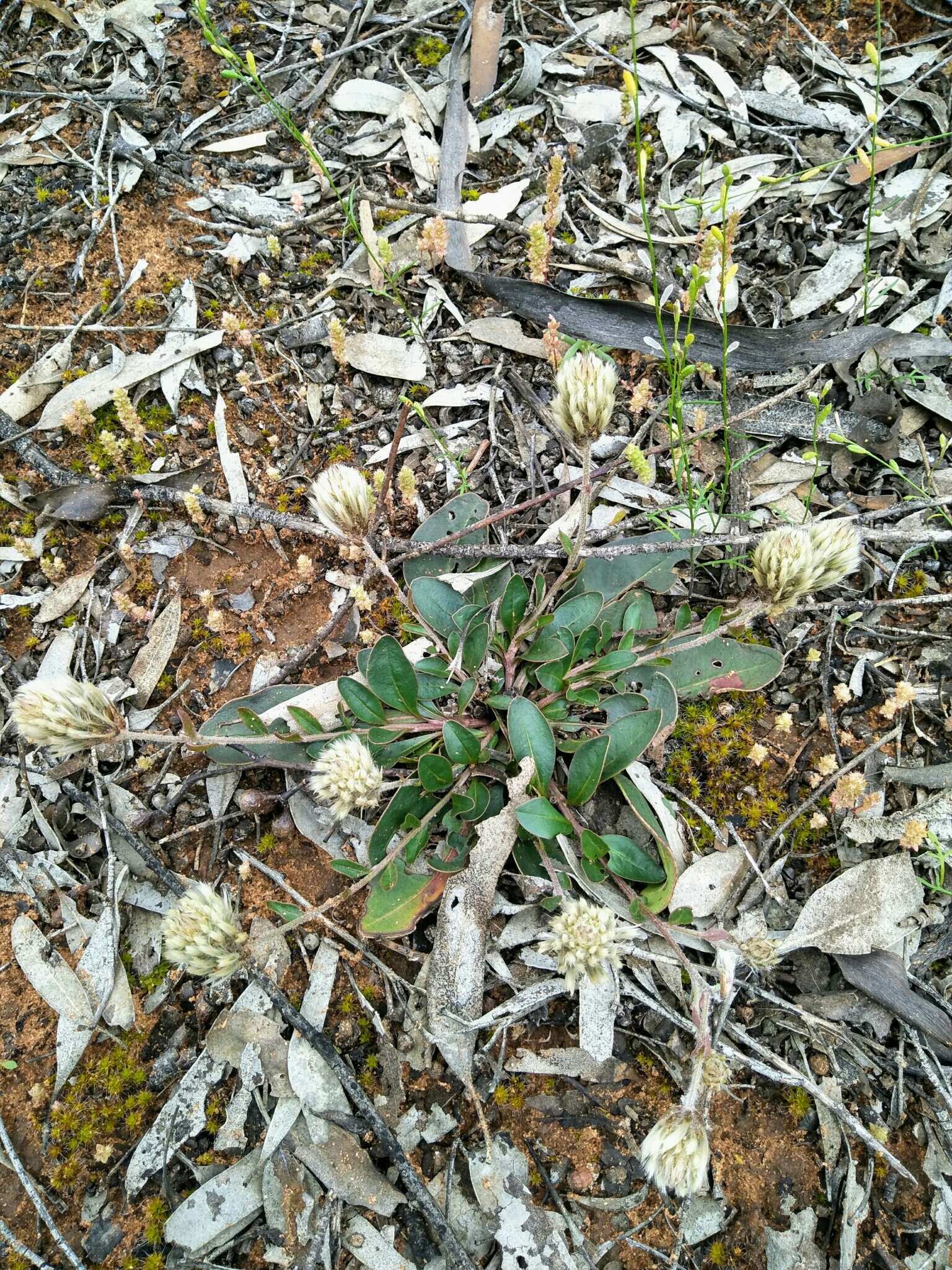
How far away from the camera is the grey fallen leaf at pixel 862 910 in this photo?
95.2 inches

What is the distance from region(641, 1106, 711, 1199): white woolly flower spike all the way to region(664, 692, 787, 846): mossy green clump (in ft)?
2.87

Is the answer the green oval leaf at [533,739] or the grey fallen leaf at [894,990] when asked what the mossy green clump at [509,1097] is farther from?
the grey fallen leaf at [894,990]

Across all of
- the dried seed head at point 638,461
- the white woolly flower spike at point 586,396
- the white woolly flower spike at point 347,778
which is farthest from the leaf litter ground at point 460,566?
the white woolly flower spike at point 586,396

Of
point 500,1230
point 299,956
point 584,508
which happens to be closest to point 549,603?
point 584,508

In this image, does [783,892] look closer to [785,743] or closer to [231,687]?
[785,743]

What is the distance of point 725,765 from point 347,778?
1.30 m

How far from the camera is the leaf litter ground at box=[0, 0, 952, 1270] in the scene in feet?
7.49

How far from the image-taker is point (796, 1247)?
2207 mm

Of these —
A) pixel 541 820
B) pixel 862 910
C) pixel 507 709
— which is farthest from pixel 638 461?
pixel 862 910

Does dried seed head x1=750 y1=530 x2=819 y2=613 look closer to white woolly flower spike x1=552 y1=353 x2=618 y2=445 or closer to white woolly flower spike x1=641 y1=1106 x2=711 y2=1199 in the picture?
white woolly flower spike x1=552 y1=353 x2=618 y2=445

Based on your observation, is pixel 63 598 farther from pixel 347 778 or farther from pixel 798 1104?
pixel 798 1104

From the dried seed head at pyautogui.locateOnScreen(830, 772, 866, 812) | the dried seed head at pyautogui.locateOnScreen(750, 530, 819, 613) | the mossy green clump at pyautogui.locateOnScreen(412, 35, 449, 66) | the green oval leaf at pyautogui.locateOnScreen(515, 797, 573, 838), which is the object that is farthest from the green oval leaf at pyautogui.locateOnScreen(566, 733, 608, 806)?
the mossy green clump at pyautogui.locateOnScreen(412, 35, 449, 66)

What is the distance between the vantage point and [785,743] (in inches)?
108

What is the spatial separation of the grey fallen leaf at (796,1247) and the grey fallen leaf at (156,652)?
2.54 meters
